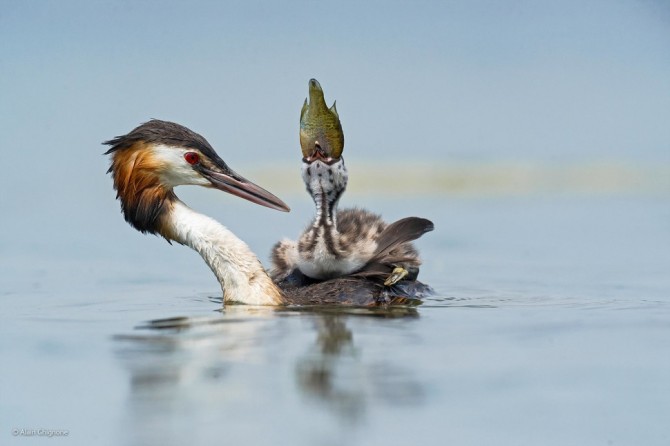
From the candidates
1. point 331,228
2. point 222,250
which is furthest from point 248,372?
point 331,228

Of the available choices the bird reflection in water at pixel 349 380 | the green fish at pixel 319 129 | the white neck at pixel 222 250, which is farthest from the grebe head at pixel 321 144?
the bird reflection in water at pixel 349 380

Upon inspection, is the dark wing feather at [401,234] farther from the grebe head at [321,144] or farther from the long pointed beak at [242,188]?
Result: the long pointed beak at [242,188]

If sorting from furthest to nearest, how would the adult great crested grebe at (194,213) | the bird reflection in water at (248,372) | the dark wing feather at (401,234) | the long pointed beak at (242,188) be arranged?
the dark wing feather at (401,234) < the long pointed beak at (242,188) < the adult great crested grebe at (194,213) < the bird reflection in water at (248,372)

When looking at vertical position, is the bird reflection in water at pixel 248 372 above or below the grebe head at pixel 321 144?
below

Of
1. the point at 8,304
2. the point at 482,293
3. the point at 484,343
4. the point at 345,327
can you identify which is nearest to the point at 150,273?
the point at 8,304

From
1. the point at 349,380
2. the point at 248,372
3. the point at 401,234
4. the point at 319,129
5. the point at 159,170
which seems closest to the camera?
the point at 349,380

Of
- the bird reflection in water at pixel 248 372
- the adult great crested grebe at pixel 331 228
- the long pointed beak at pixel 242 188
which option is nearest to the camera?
the bird reflection in water at pixel 248 372

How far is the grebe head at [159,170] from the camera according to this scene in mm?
7324

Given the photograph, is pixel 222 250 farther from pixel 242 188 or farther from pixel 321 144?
pixel 321 144

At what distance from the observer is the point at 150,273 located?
9.62 meters

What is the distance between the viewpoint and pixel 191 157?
7.36 m

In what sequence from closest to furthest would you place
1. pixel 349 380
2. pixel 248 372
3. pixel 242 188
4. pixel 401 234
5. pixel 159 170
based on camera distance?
pixel 349 380
pixel 248 372
pixel 159 170
pixel 242 188
pixel 401 234

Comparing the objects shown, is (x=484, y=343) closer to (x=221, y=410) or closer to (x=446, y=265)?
(x=221, y=410)

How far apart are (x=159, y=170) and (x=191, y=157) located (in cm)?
20
